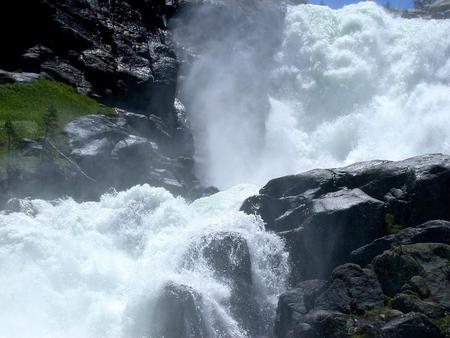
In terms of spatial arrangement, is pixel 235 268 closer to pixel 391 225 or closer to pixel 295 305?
pixel 295 305

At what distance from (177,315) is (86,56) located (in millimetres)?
27507

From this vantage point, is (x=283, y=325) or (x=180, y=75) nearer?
(x=283, y=325)

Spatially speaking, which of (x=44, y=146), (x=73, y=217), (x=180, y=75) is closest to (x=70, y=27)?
(x=180, y=75)

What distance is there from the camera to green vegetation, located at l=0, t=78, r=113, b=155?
3897cm

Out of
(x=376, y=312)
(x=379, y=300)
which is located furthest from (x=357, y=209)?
(x=376, y=312)

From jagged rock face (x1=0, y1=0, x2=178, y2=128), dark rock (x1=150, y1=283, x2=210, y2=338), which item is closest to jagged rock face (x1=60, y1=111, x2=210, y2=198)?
jagged rock face (x1=0, y1=0, x2=178, y2=128)

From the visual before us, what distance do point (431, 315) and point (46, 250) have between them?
16.4 meters

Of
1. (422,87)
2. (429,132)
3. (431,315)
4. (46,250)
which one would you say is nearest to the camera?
(431,315)

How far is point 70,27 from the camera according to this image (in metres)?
48.2

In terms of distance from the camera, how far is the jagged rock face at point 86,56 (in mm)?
46750

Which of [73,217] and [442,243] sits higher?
[73,217]

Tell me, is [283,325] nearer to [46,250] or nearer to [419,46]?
[46,250]

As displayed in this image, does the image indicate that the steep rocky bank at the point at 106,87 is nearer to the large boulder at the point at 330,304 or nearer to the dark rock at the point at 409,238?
the dark rock at the point at 409,238

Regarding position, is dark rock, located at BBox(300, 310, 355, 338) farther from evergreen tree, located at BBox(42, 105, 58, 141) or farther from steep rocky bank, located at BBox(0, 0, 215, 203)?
evergreen tree, located at BBox(42, 105, 58, 141)
